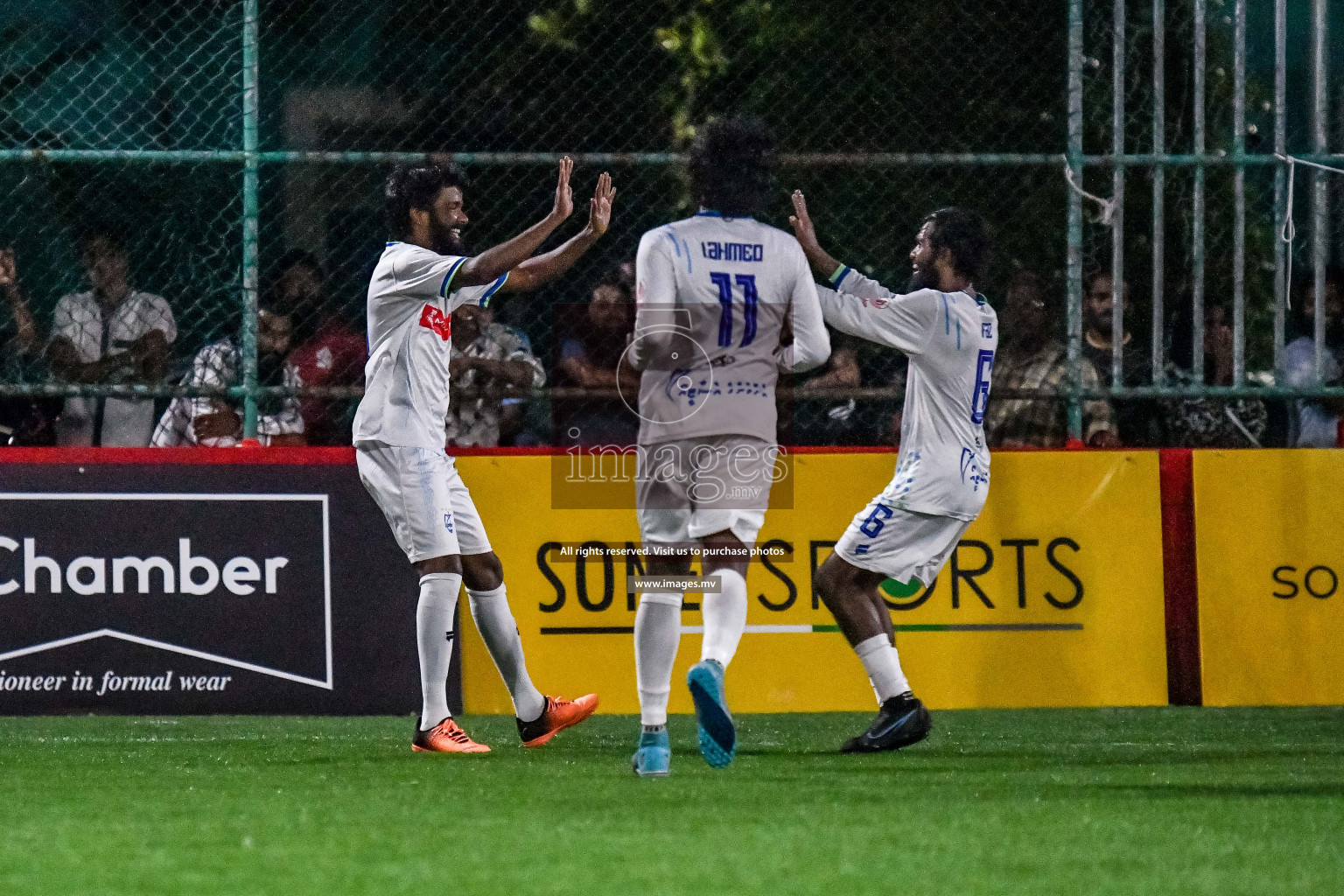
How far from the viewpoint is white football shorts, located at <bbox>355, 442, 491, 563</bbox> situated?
709 cm

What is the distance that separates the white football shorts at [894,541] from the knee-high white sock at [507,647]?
1.23 metres

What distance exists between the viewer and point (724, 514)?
6074 mm

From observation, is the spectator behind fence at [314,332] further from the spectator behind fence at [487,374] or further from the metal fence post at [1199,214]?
the metal fence post at [1199,214]

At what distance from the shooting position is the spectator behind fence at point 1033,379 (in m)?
9.02

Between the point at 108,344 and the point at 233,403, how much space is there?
2.02 ft

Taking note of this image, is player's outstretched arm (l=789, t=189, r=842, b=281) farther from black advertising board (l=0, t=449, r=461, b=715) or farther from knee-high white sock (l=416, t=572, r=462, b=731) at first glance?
black advertising board (l=0, t=449, r=461, b=715)

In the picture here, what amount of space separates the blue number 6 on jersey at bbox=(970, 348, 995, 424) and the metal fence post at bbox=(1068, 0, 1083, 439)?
1.53 metres

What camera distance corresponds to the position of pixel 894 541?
289 inches

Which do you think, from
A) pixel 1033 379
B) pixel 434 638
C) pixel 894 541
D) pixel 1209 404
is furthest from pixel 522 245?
pixel 1209 404

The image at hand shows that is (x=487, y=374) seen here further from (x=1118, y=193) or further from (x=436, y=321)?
(x=1118, y=193)

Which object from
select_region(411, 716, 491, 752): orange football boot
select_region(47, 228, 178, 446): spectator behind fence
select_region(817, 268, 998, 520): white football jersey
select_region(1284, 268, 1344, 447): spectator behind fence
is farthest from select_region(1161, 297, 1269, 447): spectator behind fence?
select_region(47, 228, 178, 446): spectator behind fence

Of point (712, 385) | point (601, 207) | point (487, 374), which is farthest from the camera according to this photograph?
point (487, 374)

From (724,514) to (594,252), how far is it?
146 inches

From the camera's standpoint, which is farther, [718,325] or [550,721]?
[550,721]
